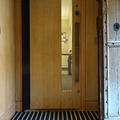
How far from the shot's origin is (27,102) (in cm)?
286

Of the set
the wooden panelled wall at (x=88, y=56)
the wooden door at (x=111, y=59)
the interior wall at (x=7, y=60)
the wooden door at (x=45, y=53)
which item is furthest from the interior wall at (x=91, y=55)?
the interior wall at (x=7, y=60)

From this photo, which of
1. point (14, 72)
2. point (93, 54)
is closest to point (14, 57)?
point (14, 72)

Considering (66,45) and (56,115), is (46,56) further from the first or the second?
(56,115)

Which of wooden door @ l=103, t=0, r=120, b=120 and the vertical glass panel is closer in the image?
wooden door @ l=103, t=0, r=120, b=120

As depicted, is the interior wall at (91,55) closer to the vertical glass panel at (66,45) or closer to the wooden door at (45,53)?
the vertical glass panel at (66,45)

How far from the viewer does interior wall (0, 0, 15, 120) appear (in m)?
2.21

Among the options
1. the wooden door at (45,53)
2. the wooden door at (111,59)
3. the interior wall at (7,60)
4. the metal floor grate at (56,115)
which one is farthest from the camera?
the wooden door at (45,53)

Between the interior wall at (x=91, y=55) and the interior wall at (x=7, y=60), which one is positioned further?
the interior wall at (x=91, y=55)

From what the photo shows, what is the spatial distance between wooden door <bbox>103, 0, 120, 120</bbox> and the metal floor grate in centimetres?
77

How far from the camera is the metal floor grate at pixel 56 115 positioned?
2.54m

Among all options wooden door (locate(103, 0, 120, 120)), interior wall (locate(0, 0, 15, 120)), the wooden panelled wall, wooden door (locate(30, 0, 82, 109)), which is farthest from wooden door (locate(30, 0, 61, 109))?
wooden door (locate(103, 0, 120, 120))

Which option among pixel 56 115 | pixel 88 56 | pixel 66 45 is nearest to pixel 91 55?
pixel 88 56

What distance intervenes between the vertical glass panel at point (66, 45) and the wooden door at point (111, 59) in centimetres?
111

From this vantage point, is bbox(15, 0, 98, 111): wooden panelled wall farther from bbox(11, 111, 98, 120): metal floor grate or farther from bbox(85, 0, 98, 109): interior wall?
bbox(11, 111, 98, 120): metal floor grate
